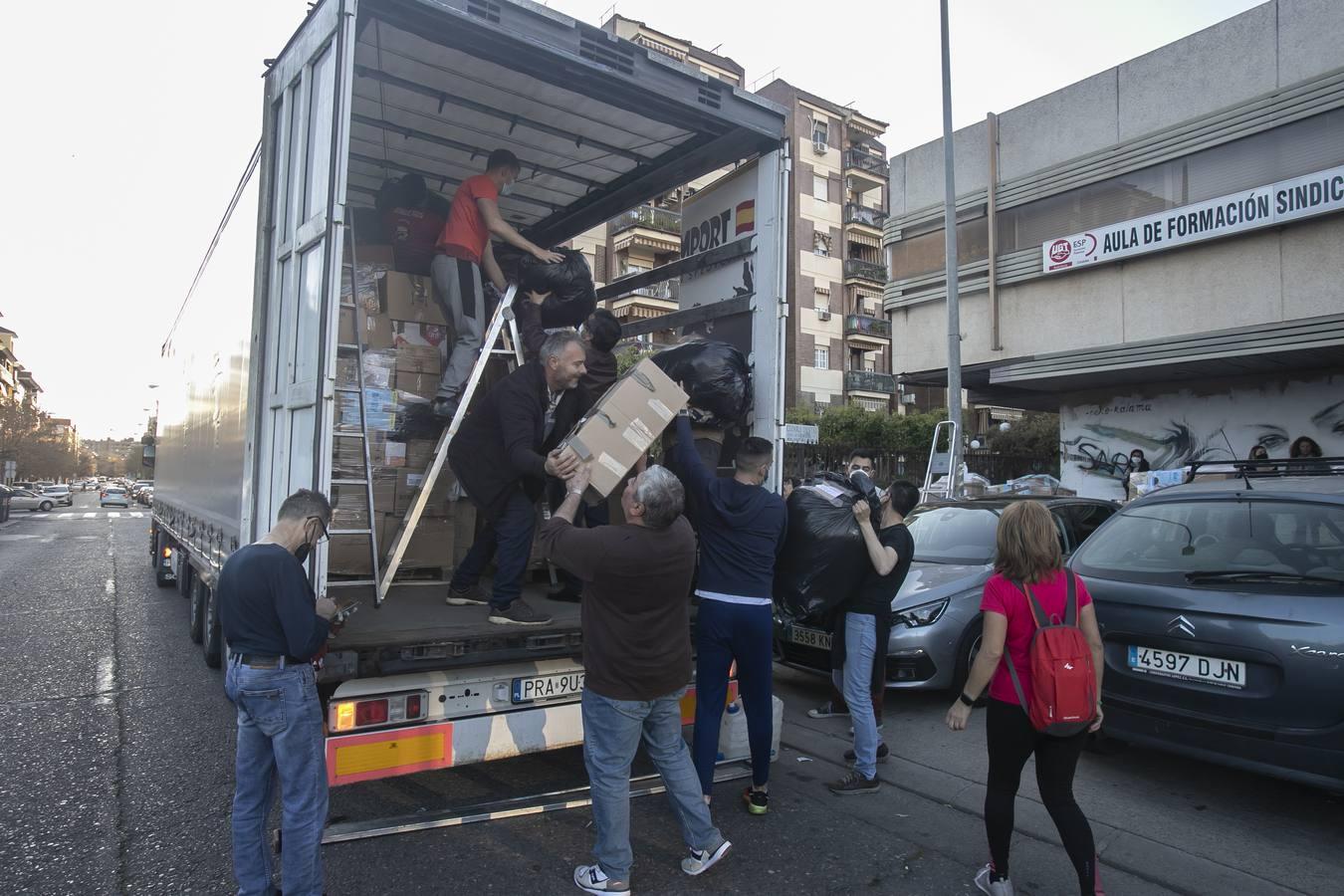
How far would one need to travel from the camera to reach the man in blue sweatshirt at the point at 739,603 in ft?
12.1

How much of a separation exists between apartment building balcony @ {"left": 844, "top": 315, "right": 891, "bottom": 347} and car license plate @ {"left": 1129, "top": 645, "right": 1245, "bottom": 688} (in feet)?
121

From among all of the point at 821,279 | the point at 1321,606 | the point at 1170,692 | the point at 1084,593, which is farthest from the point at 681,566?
the point at 821,279

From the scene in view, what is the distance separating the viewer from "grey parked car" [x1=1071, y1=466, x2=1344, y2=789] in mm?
3510

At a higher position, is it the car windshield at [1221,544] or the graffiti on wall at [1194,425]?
the graffiti on wall at [1194,425]

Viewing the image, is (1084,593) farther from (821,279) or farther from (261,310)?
(821,279)

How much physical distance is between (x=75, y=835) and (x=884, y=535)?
4.07 meters

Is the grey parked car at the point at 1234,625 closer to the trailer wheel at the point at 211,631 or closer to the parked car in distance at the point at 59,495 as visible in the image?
the trailer wheel at the point at 211,631

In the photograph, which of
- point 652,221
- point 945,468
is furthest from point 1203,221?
point 652,221

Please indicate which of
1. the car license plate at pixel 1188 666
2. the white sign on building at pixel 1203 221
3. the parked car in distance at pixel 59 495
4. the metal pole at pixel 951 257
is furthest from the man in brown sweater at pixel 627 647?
the parked car in distance at pixel 59 495

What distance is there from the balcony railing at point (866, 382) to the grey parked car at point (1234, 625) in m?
35.8

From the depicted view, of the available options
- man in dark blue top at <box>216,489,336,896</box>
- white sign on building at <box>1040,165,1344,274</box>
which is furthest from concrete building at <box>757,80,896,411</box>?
man in dark blue top at <box>216,489,336,896</box>

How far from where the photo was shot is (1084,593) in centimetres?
304

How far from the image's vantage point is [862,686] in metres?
4.15

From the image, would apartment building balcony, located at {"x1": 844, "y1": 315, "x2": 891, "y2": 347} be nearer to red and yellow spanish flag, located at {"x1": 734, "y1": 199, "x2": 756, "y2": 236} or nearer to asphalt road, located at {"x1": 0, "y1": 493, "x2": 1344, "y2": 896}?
asphalt road, located at {"x1": 0, "y1": 493, "x2": 1344, "y2": 896}
